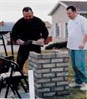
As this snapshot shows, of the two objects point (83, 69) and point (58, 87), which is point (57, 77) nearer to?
point (58, 87)

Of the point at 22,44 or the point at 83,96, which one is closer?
the point at 83,96

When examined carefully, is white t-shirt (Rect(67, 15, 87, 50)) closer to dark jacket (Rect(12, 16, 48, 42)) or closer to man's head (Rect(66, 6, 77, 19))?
man's head (Rect(66, 6, 77, 19))

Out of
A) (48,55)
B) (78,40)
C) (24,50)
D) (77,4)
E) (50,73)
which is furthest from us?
(77,4)

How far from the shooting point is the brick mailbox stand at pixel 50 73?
6203 millimetres

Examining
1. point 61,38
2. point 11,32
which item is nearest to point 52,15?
point 61,38

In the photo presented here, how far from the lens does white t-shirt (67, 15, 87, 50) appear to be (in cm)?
679

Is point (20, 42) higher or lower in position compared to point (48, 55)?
higher

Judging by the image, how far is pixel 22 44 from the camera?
7164 mm

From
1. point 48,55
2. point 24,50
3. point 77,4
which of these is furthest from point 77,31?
point 77,4

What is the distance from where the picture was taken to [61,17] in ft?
131

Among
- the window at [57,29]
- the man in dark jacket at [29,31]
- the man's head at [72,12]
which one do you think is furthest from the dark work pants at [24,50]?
the window at [57,29]

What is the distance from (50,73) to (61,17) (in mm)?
33913

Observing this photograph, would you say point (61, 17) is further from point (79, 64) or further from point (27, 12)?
point (79, 64)

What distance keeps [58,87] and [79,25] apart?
1299 mm
